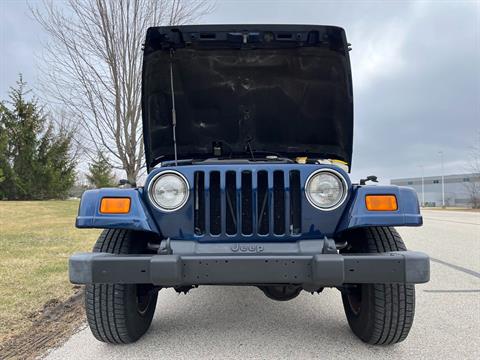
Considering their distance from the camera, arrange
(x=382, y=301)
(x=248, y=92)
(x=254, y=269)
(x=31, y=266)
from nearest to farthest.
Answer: (x=254, y=269) < (x=382, y=301) < (x=248, y=92) < (x=31, y=266)

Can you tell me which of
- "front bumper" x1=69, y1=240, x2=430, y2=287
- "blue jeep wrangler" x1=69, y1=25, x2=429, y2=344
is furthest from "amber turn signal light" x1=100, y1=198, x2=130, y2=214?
"front bumper" x1=69, y1=240, x2=430, y2=287

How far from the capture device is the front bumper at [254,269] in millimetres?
2510

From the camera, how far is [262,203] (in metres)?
2.89

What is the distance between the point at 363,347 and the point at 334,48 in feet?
8.23

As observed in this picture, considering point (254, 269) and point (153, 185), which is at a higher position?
point (153, 185)

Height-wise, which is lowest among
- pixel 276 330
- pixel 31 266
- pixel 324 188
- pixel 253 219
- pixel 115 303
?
pixel 276 330

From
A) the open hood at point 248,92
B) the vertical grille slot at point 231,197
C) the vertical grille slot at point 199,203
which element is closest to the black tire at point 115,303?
the vertical grille slot at point 199,203

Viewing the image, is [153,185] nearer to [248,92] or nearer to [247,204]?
[247,204]

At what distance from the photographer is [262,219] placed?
9.50 feet

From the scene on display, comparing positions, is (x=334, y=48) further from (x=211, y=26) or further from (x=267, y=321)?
(x=267, y=321)

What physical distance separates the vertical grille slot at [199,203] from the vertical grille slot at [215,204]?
6cm

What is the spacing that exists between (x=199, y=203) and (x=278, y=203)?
0.54m

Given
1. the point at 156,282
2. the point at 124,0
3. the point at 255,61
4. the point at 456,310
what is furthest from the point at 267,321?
the point at 124,0

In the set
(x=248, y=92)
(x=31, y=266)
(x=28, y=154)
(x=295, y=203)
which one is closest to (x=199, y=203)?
(x=295, y=203)
